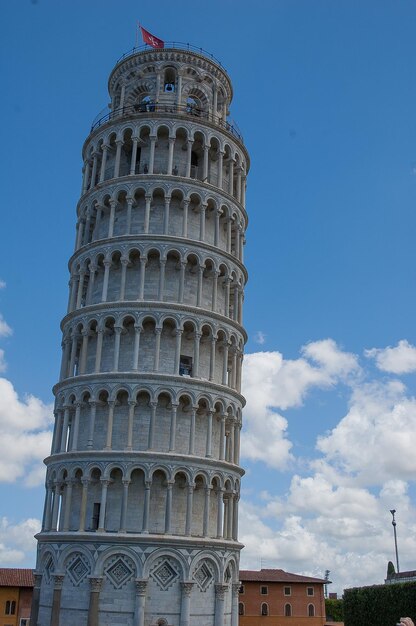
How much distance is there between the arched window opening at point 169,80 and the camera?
47.0 meters

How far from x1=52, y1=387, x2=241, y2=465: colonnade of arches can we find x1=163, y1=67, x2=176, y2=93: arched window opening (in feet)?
74.9

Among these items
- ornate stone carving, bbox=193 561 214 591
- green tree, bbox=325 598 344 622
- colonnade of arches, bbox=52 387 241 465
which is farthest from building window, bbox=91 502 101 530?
green tree, bbox=325 598 344 622

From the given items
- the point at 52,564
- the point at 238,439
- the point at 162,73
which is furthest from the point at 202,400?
the point at 162,73

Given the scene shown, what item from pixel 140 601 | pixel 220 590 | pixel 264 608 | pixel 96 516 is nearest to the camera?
pixel 140 601

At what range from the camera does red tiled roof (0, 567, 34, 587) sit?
61.6 metres

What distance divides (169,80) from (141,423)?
25.2m

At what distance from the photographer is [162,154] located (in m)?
43.6

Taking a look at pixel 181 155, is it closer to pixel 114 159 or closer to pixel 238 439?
pixel 114 159

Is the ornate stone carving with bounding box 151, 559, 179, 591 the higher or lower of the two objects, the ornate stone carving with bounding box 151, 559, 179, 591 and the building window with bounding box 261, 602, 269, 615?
the higher

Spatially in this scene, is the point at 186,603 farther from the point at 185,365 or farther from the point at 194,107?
the point at 194,107

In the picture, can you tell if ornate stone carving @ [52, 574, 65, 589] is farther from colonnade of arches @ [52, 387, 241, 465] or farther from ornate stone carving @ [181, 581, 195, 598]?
colonnade of arches @ [52, 387, 241, 465]

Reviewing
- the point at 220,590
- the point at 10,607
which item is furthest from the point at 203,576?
the point at 10,607

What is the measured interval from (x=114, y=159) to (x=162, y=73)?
7.60 meters

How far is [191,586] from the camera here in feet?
113
